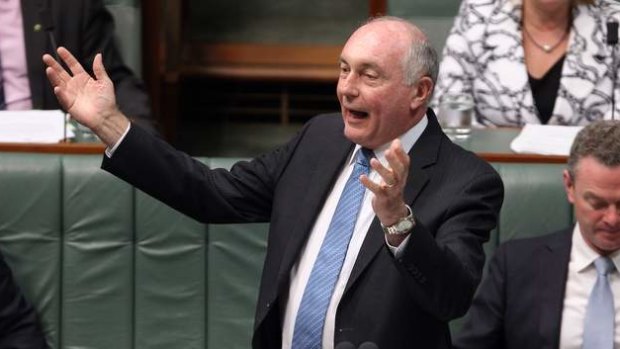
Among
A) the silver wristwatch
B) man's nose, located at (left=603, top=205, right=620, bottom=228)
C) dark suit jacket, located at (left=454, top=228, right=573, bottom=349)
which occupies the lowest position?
dark suit jacket, located at (left=454, top=228, right=573, bottom=349)

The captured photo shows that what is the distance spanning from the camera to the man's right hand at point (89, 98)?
224cm

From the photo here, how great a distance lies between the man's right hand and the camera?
224cm

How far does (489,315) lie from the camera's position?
2.74 metres

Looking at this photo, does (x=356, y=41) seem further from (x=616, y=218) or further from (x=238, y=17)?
(x=238, y=17)

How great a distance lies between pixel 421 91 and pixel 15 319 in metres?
1.15

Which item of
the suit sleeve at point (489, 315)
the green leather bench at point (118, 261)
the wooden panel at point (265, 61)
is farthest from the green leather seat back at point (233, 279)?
the wooden panel at point (265, 61)

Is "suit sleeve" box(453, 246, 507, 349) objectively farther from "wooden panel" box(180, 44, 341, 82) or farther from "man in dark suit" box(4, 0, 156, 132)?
"wooden panel" box(180, 44, 341, 82)

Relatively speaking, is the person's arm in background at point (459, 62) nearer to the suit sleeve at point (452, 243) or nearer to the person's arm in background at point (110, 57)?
the person's arm in background at point (110, 57)

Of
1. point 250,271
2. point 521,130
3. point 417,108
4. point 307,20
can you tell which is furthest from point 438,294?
point 307,20

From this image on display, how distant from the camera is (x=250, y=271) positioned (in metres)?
3.06

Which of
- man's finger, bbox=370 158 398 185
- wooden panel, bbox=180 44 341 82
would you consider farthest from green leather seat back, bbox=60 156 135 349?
wooden panel, bbox=180 44 341 82

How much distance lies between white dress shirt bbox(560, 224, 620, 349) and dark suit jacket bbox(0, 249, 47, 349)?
3.56ft

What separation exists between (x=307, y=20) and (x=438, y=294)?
11.8 ft

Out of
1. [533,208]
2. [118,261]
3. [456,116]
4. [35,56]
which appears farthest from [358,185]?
[35,56]
